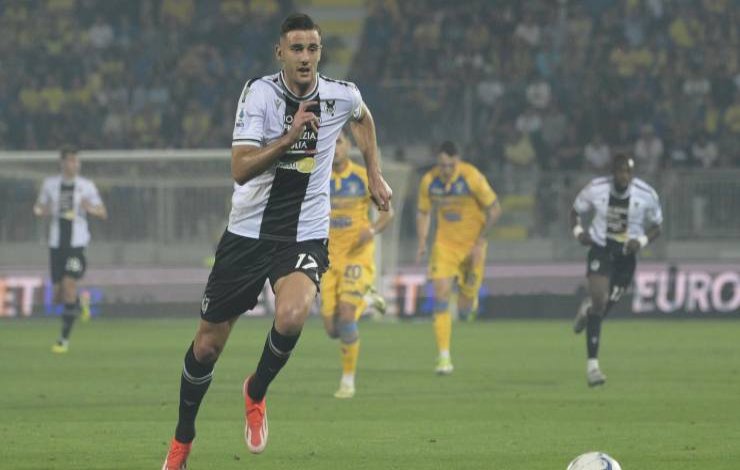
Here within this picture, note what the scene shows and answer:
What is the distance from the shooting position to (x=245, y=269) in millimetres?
7770

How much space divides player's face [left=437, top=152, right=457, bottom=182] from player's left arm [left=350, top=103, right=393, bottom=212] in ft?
25.3

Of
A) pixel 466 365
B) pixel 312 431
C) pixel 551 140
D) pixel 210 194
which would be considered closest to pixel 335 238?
pixel 466 365

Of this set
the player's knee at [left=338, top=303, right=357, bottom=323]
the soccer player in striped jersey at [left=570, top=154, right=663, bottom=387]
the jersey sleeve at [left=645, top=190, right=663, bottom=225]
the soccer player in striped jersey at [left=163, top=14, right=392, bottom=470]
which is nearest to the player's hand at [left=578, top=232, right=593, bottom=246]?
the soccer player in striped jersey at [left=570, top=154, right=663, bottom=387]

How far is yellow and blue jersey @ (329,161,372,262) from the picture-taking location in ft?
46.2

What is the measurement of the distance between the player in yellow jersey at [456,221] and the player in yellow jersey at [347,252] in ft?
5.84

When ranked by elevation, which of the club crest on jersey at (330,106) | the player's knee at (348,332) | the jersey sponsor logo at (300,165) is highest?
the club crest on jersey at (330,106)

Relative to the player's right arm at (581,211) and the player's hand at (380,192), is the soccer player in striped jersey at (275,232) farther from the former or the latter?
the player's right arm at (581,211)

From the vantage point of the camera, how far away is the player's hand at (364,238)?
13.8 meters

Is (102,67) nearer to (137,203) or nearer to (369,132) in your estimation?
(137,203)

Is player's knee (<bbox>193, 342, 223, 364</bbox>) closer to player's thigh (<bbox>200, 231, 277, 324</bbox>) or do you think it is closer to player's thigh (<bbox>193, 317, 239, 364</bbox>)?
player's thigh (<bbox>193, 317, 239, 364</bbox>)

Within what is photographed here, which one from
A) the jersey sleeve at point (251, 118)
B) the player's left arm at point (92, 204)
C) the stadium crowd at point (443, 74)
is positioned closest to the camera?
the jersey sleeve at point (251, 118)

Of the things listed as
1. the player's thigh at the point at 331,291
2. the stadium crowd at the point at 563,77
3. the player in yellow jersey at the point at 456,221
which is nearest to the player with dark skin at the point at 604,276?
the player in yellow jersey at the point at 456,221

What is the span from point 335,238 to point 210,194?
33.7ft

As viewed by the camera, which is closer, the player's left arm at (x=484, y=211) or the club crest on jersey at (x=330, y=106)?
the club crest on jersey at (x=330, y=106)
